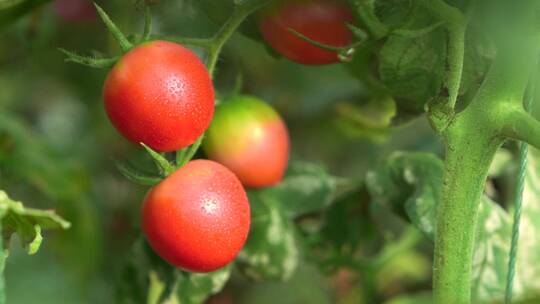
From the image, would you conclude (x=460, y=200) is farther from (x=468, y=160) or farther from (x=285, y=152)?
(x=285, y=152)

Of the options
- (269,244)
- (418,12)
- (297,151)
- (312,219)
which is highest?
(418,12)

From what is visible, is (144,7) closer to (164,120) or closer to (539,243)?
(164,120)

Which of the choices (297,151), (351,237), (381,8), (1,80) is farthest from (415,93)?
(1,80)

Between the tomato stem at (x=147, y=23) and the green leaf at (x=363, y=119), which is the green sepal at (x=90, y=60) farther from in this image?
the green leaf at (x=363, y=119)

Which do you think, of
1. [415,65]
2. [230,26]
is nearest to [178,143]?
[230,26]

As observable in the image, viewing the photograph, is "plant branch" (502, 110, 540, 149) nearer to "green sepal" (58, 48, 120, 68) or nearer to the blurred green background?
"green sepal" (58, 48, 120, 68)

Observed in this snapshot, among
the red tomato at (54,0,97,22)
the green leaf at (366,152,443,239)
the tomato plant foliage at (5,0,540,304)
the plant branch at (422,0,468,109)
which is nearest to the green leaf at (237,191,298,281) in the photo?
the tomato plant foliage at (5,0,540,304)

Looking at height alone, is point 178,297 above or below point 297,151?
above
